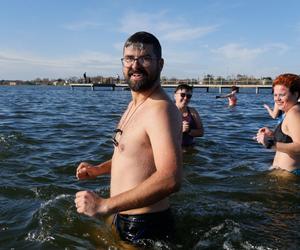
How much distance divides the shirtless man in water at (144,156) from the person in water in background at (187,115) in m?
5.27

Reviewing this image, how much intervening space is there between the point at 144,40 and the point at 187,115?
619 centimetres

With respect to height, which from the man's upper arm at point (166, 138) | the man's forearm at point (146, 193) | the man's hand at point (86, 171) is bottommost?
the man's hand at point (86, 171)

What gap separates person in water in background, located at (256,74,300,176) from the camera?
6.00 m

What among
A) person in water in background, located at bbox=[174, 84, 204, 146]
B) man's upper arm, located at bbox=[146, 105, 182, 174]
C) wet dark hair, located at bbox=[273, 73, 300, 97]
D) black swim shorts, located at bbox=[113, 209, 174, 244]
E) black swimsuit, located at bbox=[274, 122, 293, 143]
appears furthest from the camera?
person in water in background, located at bbox=[174, 84, 204, 146]

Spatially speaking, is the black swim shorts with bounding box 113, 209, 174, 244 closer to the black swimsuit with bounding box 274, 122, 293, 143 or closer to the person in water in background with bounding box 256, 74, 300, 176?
the person in water in background with bounding box 256, 74, 300, 176

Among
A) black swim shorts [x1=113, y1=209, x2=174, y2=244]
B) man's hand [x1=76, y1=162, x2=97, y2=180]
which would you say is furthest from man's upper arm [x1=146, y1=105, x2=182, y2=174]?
man's hand [x1=76, y1=162, x2=97, y2=180]

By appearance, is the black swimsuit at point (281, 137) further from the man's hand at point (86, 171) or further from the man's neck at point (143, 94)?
the man's neck at point (143, 94)

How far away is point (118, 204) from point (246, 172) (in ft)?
17.3

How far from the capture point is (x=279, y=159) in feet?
23.5

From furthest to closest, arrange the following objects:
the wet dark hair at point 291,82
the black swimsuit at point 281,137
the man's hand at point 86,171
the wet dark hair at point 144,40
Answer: the black swimsuit at point 281,137 < the wet dark hair at point 291,82 < the man's hand at point 86,171 < the wet dark hair at point 144,40

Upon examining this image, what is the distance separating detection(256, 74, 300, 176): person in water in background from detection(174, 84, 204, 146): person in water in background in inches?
113

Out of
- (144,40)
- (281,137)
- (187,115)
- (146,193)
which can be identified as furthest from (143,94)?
(187,115)

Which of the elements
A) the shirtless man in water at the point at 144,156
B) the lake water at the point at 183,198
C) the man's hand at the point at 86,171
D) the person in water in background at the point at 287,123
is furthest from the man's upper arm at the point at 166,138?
the person in water in background at the point at 287,123

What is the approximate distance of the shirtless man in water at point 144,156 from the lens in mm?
→ 3145
